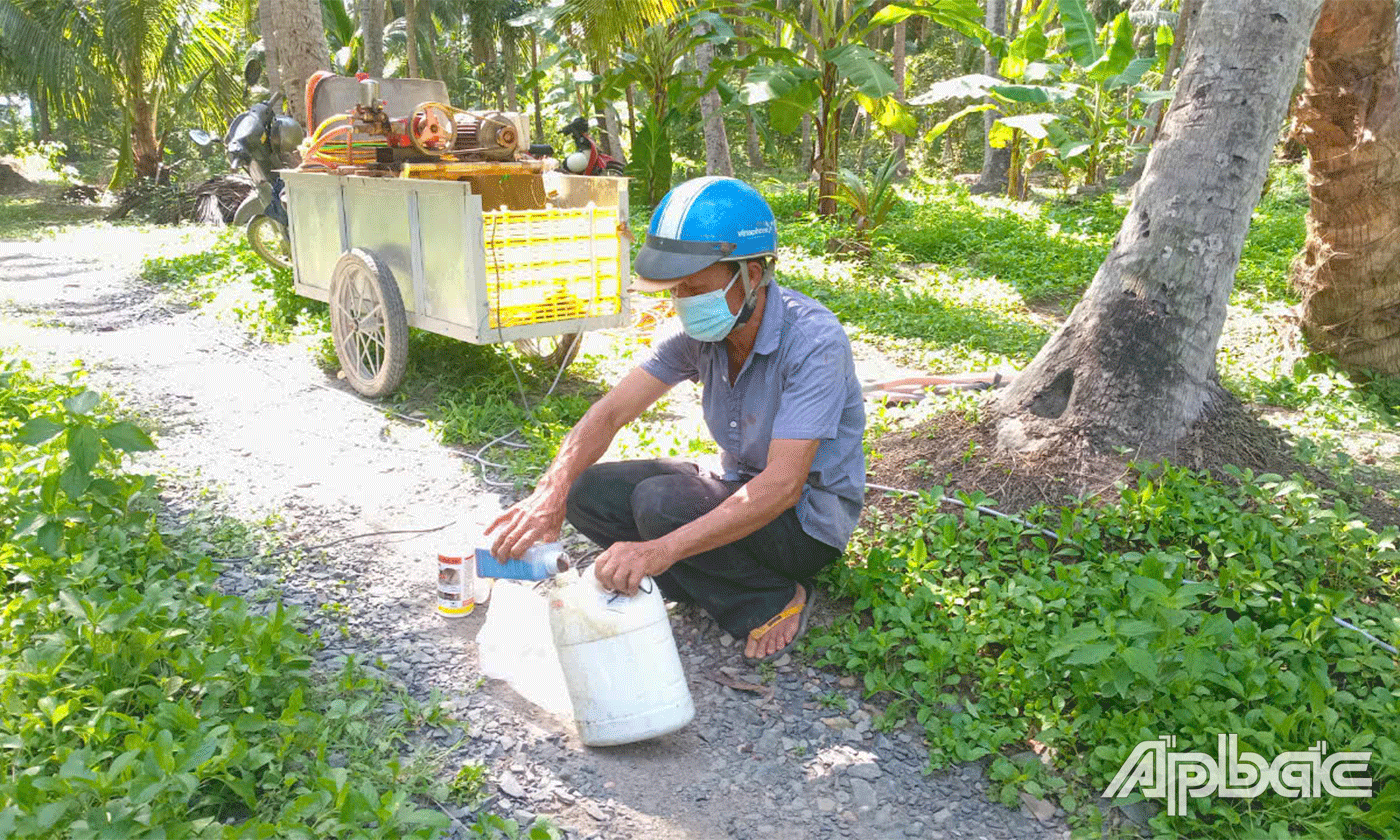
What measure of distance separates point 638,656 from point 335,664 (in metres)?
0.99

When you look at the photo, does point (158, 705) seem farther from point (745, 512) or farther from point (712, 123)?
point (712, 123)

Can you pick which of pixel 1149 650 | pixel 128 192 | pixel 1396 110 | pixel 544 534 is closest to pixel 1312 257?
pixel 1396 110

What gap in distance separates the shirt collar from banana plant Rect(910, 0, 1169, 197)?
7.85 metres

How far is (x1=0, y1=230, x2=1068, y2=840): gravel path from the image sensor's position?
261 cm

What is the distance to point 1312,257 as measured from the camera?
19.2 ft

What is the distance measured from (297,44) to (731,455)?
7.14 metres

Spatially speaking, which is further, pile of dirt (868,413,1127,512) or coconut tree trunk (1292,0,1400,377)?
coconut tree trunk (1292,0,1400,377)

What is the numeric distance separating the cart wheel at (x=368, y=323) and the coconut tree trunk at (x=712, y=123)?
6220 millimetres

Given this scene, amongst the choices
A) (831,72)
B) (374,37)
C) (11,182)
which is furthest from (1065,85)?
(11,182)

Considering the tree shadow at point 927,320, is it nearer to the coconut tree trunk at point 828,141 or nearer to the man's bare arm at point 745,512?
the coconut tree trunk at point 828,141

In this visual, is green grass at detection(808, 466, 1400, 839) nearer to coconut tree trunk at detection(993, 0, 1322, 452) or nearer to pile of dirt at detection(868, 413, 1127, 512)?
pile of dirt at detection(868, 413, 1127, 512)

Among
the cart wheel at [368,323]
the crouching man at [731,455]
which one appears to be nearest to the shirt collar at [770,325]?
the crouching man at [731,455]

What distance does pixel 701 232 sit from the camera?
280 centimetres

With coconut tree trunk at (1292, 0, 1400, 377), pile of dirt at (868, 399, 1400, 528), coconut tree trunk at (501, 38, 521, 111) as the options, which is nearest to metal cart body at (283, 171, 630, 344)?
pile of dirt at (868, 399, 1400, 528)
